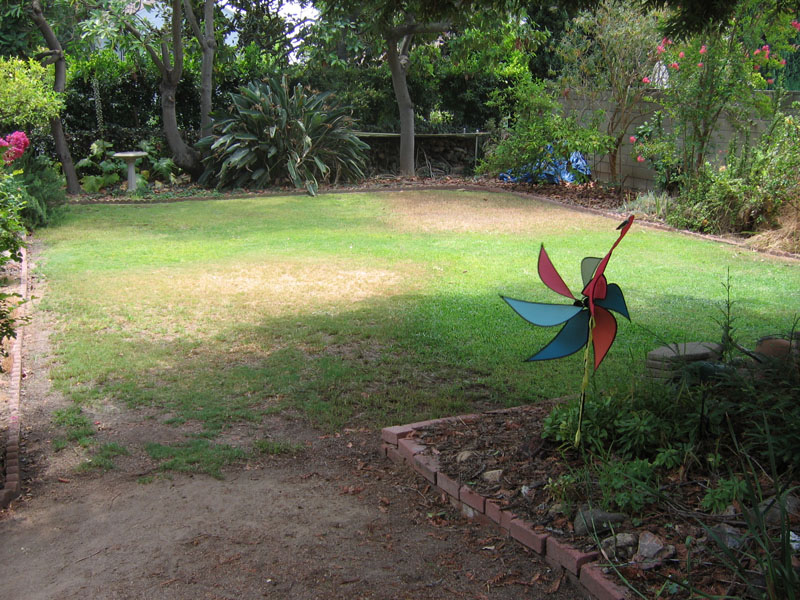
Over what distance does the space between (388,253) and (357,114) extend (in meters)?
10.1

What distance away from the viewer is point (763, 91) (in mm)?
11578

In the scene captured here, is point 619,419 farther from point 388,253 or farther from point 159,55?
point 159,55

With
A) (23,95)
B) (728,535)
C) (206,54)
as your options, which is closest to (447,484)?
(728,535)

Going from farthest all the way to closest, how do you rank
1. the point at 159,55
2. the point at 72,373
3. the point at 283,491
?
1. the point at 159,55
2. the point at 72,373
3. the point at 283,491

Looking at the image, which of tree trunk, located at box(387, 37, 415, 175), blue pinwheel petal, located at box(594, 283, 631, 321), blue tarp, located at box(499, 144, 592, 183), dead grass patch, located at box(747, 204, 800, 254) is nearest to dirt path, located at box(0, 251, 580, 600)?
blue pinwheel petal, located at box(594, 283, 631, 321)

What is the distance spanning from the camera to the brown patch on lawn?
11.9 m

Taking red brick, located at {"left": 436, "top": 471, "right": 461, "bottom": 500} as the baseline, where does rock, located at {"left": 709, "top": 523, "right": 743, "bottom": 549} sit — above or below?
above

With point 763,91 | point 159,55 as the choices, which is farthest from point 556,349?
point 159,55

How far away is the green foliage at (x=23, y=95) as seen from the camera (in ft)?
38.0

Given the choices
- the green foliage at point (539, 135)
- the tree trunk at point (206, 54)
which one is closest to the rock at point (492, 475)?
the green foliage at point (539, 135)

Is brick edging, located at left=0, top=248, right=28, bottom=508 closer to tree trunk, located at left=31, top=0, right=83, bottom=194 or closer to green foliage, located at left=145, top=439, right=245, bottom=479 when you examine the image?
green foliage, located at left=145, top=439, right=245, bottom=479

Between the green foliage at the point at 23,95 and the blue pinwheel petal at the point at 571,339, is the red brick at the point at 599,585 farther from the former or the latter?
the green foliage at the point at 23,95

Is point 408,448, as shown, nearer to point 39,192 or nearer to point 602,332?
point 602,332

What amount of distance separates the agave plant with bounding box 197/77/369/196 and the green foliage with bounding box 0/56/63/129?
11.2ft
